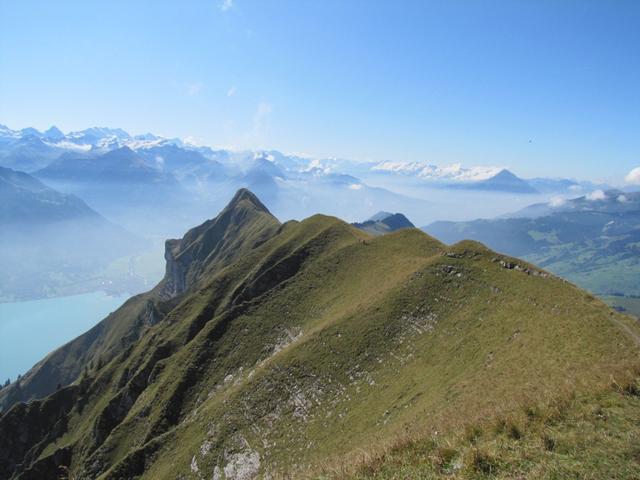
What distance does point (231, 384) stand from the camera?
69.8 m

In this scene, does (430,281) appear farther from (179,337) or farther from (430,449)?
(179,337)

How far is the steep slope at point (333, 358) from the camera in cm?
3762

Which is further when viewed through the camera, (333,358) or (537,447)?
(333,358)

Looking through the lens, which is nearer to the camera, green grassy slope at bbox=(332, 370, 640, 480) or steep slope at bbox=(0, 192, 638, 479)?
green grassy slope at bbox=(332, 370, 640, 480)

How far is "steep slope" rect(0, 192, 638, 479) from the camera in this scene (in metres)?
37.6

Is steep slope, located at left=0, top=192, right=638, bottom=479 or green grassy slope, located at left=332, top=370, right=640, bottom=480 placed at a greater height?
green grassy slope, located at left=332, top=370, right=640, bottom=480

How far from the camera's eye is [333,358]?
59.9 metres

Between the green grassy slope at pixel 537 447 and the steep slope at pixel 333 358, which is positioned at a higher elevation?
the green grassy slope at pixel 537 447

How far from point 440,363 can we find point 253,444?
2760cm

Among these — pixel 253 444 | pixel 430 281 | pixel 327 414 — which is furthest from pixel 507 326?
pixel 253 444

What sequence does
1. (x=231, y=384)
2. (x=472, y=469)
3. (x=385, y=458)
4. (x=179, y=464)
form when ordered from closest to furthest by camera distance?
(x=472, y=469)
(x=385, y=458)
(x=179, y=464)
(x=231, y=384)

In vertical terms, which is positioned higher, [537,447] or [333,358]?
[537,447]

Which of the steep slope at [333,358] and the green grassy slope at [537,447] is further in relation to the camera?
the steep slope at [333,358]

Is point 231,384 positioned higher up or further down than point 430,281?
further down
